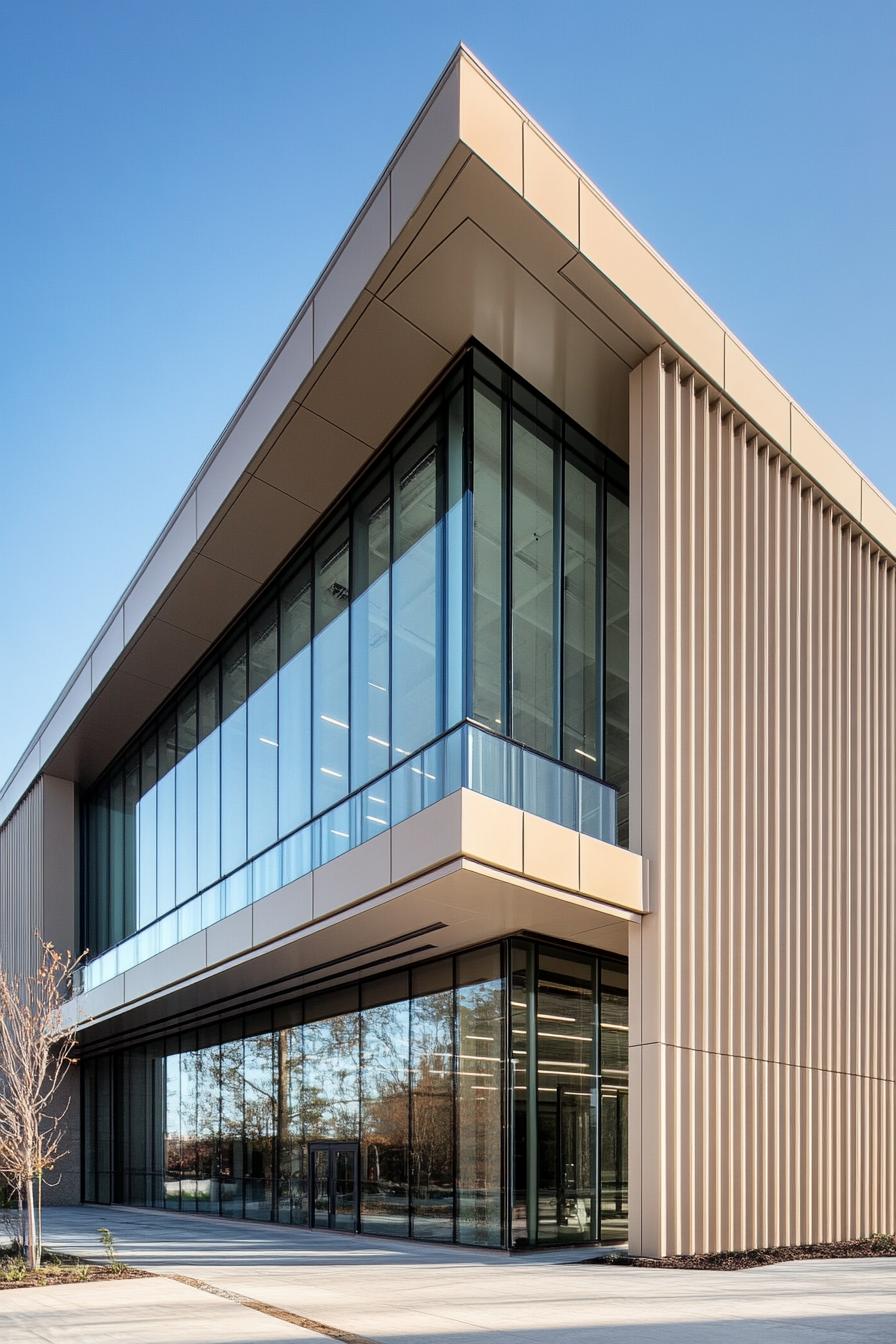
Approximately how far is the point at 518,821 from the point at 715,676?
453 cm

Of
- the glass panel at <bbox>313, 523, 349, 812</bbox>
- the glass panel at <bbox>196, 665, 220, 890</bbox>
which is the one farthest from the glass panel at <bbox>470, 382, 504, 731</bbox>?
the glass panel at <bbox>196, 665, 220, 890</bbox>

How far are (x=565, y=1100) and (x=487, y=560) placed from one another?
8.17 meters

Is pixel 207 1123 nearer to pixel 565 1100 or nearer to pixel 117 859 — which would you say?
pixel 117 859

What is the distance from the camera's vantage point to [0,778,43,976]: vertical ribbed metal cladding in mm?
36969

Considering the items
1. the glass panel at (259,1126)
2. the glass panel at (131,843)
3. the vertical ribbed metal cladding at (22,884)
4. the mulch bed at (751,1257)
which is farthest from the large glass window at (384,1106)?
the vertical ribbed metal cladding at (22,884)

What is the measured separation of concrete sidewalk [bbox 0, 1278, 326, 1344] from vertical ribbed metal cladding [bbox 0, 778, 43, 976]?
24.1m

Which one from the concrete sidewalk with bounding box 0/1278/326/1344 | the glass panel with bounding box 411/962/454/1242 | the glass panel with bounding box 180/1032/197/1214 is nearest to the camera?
the concrete sidewalk with bounding box 0/1278/326/1344

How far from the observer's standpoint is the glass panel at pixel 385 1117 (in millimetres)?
20781

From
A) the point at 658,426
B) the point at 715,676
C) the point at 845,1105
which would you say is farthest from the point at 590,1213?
the point at 658,426

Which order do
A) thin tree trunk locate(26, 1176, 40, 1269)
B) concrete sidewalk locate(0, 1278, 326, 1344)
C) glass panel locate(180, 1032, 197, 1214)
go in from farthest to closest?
glass panel locate(180, 1032, 197, 1214) → thin tree trunk locate(26, 1176, 40, 1269) → concrete sidewalk locate(0, 1278, 326, 1344)

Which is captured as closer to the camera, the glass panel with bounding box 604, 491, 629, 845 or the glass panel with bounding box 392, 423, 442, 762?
the glass panel with bounding box 392, 423, 442, 762

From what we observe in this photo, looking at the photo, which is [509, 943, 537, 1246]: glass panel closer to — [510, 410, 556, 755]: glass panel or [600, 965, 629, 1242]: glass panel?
[600, 965, 629, 1242]: glass panel

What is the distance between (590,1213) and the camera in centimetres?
1867

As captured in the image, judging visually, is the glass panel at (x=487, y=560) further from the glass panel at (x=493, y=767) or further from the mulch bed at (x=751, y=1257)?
the mulch bed at (x=751, y=1257)
